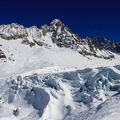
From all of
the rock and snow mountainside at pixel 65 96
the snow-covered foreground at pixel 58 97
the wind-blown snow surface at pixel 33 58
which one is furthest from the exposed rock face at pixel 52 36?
the snow-covered foreground at pixel 58 97

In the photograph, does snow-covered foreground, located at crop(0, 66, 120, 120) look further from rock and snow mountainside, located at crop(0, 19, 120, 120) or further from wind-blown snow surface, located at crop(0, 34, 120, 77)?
wind-blown snow surface, located at crop(0, 34, 120, 77)

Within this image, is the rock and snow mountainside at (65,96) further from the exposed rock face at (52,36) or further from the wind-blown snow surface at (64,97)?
the exposed rock face at (52,36)

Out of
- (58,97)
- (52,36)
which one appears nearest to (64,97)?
(58,97)

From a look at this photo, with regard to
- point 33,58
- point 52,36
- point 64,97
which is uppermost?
point 52,36

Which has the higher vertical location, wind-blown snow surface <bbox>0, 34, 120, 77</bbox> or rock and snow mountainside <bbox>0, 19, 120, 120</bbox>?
wind-blown snow surface <bbox>0, 34, 120, 77</bbox>

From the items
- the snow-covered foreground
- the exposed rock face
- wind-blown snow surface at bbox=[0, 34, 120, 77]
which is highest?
the exposed rock face

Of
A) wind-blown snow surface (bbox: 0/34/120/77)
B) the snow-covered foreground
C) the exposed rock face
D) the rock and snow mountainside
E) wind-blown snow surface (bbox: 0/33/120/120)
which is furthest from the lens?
the exposed rock face

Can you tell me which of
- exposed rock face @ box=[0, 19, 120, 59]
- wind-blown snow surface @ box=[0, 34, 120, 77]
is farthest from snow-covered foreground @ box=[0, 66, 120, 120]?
exposed rock face @ box=[0, 19, 120, 59]

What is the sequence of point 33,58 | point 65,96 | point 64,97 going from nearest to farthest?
1. point 64,97
2. point 65,96
3. point 33,58

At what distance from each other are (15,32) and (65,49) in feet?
67.9

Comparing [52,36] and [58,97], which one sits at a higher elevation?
[52,36]

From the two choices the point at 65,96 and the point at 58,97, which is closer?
the point at 58,97

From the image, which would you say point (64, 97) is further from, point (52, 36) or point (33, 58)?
point (52, 36)

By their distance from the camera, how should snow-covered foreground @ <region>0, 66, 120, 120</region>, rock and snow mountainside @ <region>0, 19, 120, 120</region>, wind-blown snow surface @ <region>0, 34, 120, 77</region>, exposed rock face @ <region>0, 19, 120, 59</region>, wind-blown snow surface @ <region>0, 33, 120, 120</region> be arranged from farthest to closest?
exposed rock face @ <region>0, 19, 120, 59</region>, wind-blown snow surface @ <region>0, 34, 120, 77</region>, snow-covered foreground @ <region>0, 66, 120, 120</region>, wind-blown snow surface @ <region>0, 33, 120, 120</region>, rock and snow mountainside @ <region>0, 19, 120, 120</region>
